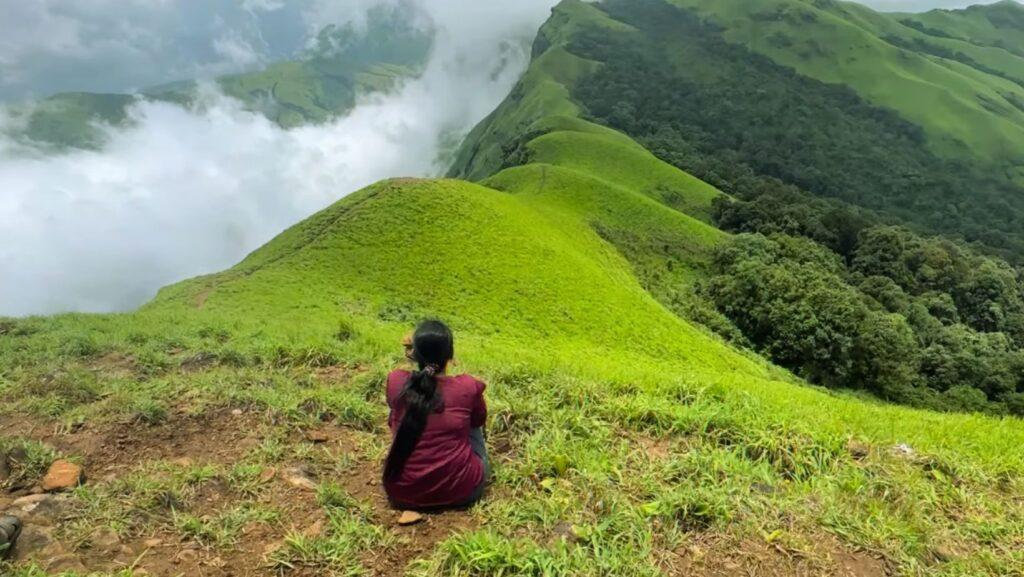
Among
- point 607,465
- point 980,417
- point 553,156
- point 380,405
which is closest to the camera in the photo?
point 607,465

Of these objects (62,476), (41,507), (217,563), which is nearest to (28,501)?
(41,507)

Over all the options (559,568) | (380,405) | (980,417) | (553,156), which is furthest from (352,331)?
(553,156)

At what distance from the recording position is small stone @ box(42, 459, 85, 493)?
5801 millimetres

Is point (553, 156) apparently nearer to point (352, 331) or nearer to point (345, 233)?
point (345, 233)

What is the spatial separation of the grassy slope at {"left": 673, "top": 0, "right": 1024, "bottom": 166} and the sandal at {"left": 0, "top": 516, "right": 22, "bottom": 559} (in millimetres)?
150870

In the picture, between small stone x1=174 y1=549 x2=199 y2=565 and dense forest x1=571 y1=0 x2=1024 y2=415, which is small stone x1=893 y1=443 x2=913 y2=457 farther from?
dense forest x1=571 y1=0 x2=1024 y2=415

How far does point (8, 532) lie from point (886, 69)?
176m

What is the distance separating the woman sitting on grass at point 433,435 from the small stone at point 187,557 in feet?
5.38

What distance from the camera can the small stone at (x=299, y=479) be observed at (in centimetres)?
602

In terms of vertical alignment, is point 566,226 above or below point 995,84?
below

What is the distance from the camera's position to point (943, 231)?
101 m

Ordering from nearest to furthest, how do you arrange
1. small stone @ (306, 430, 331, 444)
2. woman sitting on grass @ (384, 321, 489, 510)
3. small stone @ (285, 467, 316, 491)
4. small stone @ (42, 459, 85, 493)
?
woman sitting on grass @ (384, 321, 489, 510)
small stone @ (42, 459, 85, 493)
small stone @ (285, 467, 316, 491)
small stone @ (306, 430, 331, 444)

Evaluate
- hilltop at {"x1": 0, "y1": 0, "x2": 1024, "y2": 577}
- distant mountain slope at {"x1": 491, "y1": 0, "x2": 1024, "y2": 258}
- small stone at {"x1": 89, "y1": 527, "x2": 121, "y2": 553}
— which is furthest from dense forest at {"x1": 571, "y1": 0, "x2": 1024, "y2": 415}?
small stone at {"x1": 89, "y1": 527, "x2": 121, "y2": 553}

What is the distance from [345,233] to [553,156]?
154 ft
